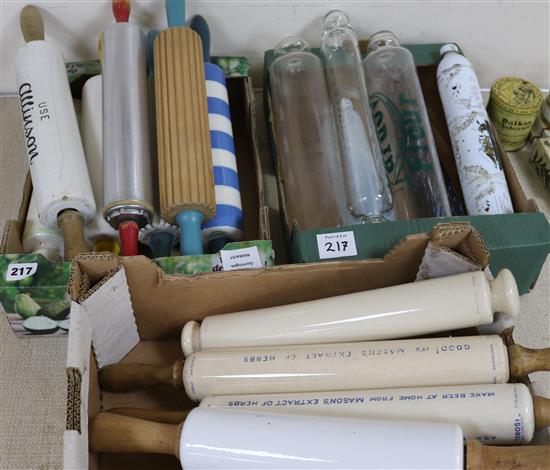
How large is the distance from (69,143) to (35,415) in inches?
13.7

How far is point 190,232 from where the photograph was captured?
764 millimetres

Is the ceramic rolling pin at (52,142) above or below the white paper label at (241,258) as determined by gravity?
above

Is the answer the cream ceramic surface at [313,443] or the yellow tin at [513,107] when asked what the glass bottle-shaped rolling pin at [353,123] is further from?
the cream ceramic surface at [313,443]

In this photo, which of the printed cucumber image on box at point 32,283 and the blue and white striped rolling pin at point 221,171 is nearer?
the printed cucumber image on box at point 32,283

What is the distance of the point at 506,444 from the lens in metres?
0.58

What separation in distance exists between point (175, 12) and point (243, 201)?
29 cm

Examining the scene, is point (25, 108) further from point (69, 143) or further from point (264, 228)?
point (264, 228)

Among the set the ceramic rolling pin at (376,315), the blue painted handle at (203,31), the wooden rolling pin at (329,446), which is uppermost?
the blue painted handle at (203,31)

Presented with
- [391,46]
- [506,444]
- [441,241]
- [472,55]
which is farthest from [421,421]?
[472,55]

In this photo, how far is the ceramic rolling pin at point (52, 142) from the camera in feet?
2.53

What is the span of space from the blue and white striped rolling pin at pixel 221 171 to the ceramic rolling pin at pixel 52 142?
0.53ft

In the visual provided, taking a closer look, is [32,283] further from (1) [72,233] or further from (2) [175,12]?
(2) [175,12]

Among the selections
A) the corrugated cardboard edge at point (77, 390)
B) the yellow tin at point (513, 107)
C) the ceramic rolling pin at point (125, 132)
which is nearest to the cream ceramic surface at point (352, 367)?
the corrugated cardboard edge at point (77, 390)

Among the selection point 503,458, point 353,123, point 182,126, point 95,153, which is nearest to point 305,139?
point 353,123
